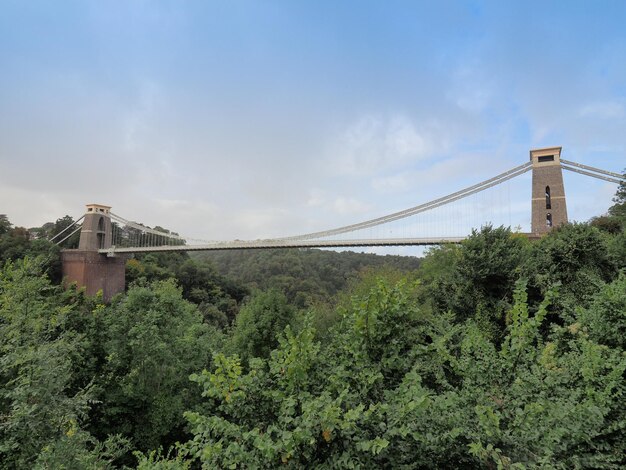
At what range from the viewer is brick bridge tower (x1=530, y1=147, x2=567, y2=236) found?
21.2m

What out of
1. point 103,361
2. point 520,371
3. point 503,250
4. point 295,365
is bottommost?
point 103,361

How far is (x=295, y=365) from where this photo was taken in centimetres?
262

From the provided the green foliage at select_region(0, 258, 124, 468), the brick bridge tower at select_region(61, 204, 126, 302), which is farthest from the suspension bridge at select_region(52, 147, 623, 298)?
the green foliage at select_region(0, 258, 124, 468)

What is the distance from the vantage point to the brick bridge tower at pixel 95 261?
3234cm

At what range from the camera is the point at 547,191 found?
22188 mm

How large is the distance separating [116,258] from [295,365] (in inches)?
1520

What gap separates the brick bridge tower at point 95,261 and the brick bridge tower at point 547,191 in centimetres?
3368

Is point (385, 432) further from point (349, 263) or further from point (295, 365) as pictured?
point (349, 263)

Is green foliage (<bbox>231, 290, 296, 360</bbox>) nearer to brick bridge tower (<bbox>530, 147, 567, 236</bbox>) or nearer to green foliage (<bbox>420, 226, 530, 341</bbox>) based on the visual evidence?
green foliage (<bbox>420, 226, 530, 341</bbox>)

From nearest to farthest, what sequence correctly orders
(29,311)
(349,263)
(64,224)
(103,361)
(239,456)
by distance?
(239,456) → (29,311) → (103,361) → (64,224) → (349,263)

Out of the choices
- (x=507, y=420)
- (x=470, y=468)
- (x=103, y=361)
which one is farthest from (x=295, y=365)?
(x=103, y=361)

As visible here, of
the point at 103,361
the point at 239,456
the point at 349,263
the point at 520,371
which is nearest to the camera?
the point at 239,456

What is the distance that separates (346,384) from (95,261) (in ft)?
123

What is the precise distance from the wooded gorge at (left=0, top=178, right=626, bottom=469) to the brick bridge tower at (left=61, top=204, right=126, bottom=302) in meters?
26.0
